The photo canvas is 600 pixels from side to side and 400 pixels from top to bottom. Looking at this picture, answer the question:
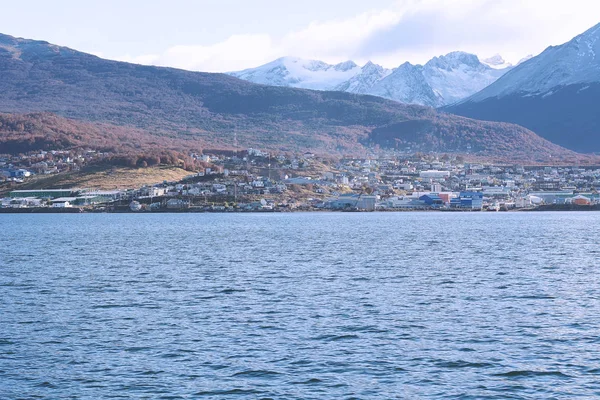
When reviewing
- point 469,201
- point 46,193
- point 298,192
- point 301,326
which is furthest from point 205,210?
point 301,326

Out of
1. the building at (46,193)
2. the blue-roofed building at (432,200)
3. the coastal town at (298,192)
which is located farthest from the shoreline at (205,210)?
the building at (46,193)

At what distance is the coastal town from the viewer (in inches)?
5684

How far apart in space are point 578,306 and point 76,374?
19.6m

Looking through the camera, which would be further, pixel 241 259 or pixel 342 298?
pixel 241 259

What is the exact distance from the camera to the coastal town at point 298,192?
474ft

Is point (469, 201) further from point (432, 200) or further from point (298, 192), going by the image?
point (298, 192)

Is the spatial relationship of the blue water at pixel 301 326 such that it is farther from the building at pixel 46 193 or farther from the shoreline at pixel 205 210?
the building at pixel 46 193

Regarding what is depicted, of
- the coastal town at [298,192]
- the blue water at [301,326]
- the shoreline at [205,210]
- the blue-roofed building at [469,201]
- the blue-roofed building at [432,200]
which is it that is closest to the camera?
the blue water at [301,326]

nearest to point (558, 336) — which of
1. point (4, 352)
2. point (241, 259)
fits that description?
point (4, 352)

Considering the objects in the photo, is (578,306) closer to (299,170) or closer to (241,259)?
(241,259)

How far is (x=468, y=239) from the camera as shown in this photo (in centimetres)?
7331

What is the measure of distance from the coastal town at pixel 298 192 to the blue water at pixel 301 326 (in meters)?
87.9

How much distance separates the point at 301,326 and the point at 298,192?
409ft

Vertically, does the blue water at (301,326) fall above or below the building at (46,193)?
below
